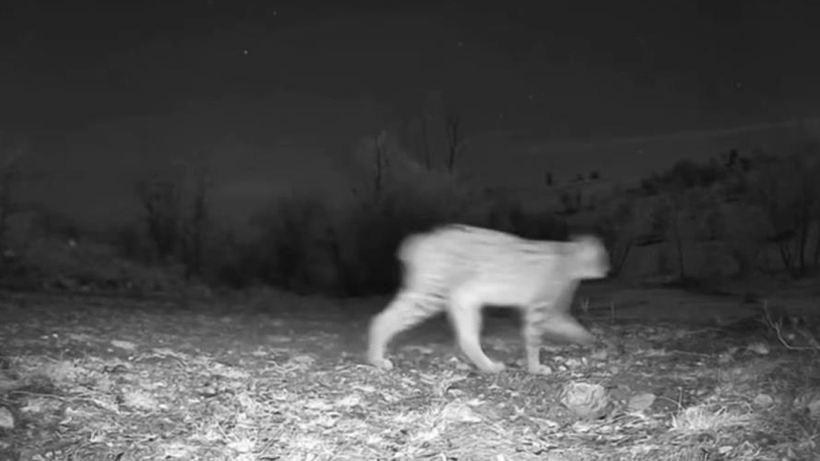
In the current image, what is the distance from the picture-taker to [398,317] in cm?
561

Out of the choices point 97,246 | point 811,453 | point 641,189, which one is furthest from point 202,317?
point 811,453

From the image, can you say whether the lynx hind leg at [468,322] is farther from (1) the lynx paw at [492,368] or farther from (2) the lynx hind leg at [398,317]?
(2) the lynx hind leg at [398,317]

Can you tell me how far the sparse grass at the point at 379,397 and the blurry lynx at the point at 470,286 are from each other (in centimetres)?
20

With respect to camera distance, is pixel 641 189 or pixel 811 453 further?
pixel 641 189

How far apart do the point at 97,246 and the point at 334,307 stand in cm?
252

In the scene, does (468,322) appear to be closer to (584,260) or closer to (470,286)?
(470,286)

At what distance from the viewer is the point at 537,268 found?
5.73 m

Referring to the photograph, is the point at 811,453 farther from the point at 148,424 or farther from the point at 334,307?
the point at 334,307

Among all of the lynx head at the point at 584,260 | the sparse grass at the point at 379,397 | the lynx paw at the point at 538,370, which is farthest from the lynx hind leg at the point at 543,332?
the lynx head at the point at 584,260

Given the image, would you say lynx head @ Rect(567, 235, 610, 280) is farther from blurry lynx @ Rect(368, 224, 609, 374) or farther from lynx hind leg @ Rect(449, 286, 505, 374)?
lynx hind leg @ Rect(449, 286, 505, 374)

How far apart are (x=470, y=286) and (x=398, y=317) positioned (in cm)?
50

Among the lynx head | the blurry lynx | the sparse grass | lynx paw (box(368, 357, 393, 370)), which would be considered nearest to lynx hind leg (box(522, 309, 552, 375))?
the blurry lynx

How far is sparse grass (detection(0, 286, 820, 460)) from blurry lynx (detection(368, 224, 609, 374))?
20cm

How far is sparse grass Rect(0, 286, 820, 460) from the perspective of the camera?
4.04 metres
